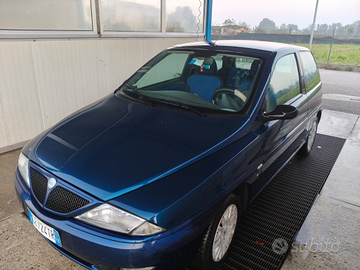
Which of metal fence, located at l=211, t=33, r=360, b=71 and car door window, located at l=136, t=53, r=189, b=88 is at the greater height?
car door window, located at l=136, t=53, r=189, b=88

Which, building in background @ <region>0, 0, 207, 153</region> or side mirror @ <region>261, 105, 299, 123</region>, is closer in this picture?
side mirror @ <region>261, 105, 299, 123</region>

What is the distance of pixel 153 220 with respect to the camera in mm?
1607

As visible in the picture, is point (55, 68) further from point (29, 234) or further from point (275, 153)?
point (275, 153)

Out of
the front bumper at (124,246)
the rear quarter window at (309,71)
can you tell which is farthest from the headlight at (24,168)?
the rear quarter window at (309,71)

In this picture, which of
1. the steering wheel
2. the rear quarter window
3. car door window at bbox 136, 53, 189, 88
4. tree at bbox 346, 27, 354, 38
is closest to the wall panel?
car door window at bbox 136, 53, 189, 88

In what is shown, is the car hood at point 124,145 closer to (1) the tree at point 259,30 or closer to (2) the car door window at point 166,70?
(2) the car door window at point 166,70

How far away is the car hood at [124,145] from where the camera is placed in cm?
181

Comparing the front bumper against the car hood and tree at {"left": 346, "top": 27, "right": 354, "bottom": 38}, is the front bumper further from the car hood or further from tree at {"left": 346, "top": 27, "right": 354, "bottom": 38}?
tree at {"left": 346, "top": 27, "right": 354, "bottom": 38}

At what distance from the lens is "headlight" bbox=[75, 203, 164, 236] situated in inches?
63.9

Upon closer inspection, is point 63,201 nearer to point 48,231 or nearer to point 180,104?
point 48,231

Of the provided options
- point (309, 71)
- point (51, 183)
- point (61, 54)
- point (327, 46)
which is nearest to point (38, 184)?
point (51, 183)

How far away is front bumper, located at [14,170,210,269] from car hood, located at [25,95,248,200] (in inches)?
9.0

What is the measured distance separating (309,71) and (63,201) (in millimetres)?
3412

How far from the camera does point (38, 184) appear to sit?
1.99 metres
